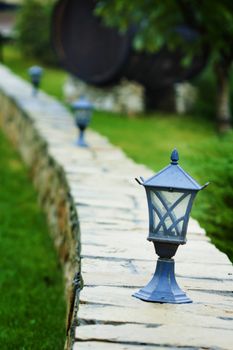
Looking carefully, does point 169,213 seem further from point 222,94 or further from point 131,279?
point 222,94

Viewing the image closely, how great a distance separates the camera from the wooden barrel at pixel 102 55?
15.0 metres

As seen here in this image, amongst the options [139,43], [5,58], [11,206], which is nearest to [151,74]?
[139,43]

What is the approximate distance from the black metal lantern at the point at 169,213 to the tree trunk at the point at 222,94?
952 cm

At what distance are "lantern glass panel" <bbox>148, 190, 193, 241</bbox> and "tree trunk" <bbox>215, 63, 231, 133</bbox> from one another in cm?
953

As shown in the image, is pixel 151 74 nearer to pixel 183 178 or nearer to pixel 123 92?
pixel 123 92

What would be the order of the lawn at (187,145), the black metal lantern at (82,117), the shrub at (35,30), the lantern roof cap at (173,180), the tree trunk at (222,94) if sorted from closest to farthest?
the lantern roof cap at (173,180)
the lawn at (187,145)
the black metal lantern at (82,117)
the tree trunk at (222,94)
the shrub at (35,30)

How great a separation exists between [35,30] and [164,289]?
1990 cm

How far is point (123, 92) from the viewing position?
15.7 m

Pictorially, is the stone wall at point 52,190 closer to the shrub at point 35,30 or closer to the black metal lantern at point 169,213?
the black metal lantern at point 169,213

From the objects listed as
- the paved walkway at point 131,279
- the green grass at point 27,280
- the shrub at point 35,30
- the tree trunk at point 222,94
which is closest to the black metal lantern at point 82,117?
the green grass at point 27,280

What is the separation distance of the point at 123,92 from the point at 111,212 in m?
10.2

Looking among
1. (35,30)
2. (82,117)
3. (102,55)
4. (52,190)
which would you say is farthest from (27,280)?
(35,30)

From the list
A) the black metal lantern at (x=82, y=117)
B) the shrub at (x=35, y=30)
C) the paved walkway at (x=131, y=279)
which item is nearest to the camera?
the paved walkway at (x=131, y=279)

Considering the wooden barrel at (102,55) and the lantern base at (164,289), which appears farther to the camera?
the wooden barrel at (102,55)
